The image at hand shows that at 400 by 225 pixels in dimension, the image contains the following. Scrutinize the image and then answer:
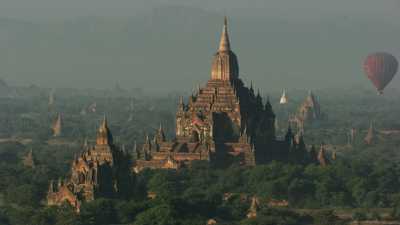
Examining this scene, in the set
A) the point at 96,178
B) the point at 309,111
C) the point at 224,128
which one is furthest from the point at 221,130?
the point at 309,111

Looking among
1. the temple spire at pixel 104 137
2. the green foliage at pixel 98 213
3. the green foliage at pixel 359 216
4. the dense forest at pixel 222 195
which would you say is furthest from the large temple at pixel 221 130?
the green foliage at pixel 98 213

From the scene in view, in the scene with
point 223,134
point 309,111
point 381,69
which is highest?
point 381,69

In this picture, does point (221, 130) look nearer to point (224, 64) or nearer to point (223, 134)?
point (223, 134)

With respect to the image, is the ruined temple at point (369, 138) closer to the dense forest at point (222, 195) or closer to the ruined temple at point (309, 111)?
the ruined temple at point (309, 111)

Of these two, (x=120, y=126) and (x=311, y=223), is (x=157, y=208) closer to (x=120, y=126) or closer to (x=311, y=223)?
(x=311, y=223)

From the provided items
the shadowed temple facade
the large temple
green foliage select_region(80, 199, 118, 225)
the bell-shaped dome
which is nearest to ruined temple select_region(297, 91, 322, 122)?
the shadowed temple facade

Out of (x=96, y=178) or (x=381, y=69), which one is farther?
(x=381, y=69)
